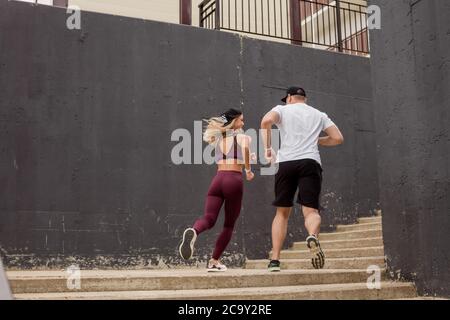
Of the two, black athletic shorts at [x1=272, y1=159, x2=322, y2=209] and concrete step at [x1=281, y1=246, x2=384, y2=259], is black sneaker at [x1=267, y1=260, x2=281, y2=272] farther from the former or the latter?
concrete step at [x1=281, y1=246, x2=384, y2=259]

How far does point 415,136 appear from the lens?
5.27 meters

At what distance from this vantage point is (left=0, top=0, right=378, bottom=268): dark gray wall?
272 inches

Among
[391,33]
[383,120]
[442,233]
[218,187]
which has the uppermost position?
[391,33]

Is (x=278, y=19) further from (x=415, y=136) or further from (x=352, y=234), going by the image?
(x=415, y=136)

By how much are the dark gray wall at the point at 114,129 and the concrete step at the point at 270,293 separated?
2.51m

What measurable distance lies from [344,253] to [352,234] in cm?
93

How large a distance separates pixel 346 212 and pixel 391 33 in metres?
3.92

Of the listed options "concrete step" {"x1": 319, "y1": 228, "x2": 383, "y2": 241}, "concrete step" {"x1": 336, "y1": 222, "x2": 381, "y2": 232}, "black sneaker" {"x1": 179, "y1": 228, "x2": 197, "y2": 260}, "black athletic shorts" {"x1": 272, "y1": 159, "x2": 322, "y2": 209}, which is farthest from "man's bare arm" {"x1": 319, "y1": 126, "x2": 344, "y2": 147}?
"concrete step" {"x1": 336, "y1": 222, "x2": 381, "y2": 232}

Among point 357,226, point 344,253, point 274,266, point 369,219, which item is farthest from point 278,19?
point 274,266

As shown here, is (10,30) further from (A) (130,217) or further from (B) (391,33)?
(B) (391,33)

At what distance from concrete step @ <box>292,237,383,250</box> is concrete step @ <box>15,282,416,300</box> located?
171cm

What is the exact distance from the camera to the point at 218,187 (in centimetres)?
557
